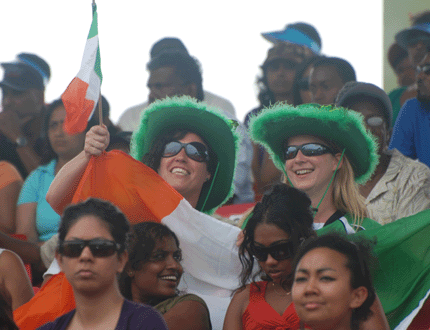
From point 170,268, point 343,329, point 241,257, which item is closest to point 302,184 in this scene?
point 241,257

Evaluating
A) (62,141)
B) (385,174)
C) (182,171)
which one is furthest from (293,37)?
(182,171)

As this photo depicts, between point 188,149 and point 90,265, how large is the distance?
5.67ft

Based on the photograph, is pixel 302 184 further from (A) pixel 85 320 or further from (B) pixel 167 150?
(A) pixel 85 320

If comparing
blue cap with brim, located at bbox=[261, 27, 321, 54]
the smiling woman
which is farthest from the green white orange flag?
blue cap with brim, located at bbox=[261, 27, 321, 54]

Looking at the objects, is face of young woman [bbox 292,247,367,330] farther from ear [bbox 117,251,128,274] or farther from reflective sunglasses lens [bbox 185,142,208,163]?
reflective sunglasses lens [bbox 185,142,208,163]

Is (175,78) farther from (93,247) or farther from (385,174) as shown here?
(93,247)

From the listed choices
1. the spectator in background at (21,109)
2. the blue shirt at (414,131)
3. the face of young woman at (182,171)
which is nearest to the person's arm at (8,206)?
the spectator in background at (21,109)

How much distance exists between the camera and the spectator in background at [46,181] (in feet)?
17.3

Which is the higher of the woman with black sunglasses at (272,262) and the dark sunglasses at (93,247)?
the dark sunglasses at (93,247)

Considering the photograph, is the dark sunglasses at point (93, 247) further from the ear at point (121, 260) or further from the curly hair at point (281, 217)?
the curly hair at point (281, 217)

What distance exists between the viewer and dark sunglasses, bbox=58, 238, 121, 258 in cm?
287

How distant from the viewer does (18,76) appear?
22.4ft

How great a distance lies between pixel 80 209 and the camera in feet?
9.93

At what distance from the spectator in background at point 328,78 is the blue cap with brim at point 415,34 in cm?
64
